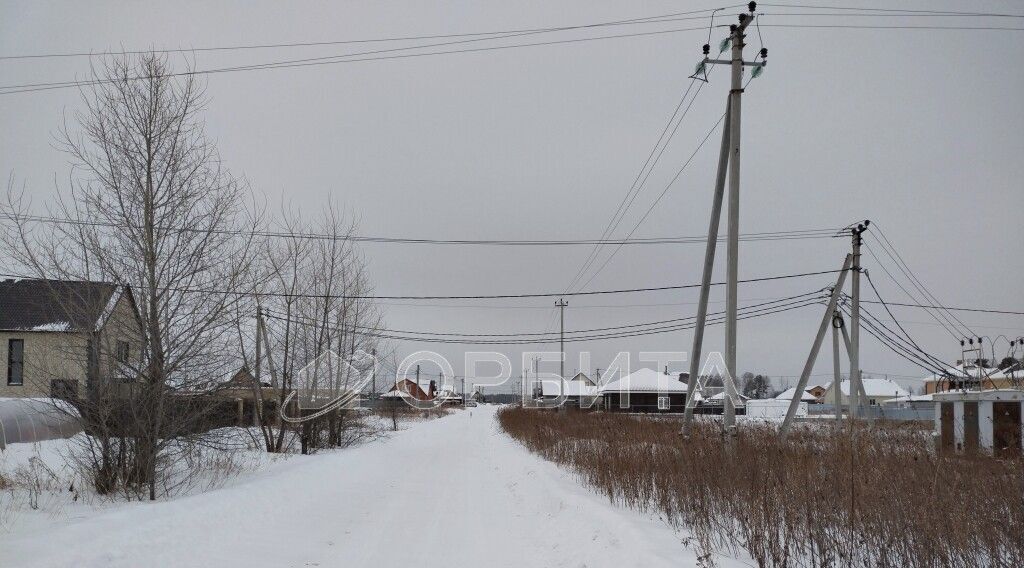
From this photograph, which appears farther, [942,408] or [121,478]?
[942,408]

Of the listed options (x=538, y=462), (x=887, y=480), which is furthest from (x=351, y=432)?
(x=887, y=480)

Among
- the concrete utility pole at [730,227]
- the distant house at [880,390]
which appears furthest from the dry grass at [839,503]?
the distant house at [880,390]

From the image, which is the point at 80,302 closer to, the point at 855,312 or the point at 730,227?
the point at 730,227

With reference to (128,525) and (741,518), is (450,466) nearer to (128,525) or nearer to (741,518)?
(128,525)

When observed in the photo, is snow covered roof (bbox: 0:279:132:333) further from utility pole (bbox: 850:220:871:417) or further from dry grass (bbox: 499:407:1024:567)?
utility pole (bbox: 850:220:871:417)

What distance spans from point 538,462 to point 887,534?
40.9ft

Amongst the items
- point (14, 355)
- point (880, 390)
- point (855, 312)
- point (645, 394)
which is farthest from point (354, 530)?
A: point (880, 390)

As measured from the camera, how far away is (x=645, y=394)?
71688mm

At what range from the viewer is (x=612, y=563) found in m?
6.48

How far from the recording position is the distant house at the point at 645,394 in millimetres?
70188

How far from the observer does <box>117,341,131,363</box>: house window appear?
1082 cm

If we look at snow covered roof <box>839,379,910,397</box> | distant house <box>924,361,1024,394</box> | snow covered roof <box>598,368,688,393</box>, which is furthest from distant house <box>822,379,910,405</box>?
distant house <box>924,361,1024,394</box>

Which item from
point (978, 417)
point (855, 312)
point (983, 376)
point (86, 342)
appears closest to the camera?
point (86, 342)

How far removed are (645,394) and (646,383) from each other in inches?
46.1
